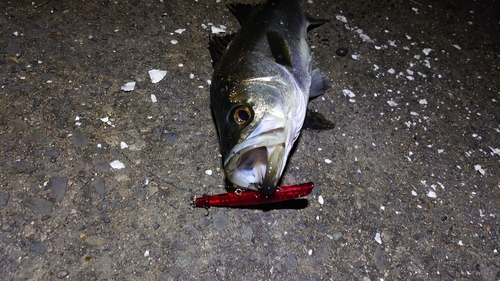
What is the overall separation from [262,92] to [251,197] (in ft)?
2.09

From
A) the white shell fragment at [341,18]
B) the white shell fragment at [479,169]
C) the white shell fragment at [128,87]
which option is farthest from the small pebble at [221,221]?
the white shell fragment at [341,18]

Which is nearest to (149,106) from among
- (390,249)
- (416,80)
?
(390,249)

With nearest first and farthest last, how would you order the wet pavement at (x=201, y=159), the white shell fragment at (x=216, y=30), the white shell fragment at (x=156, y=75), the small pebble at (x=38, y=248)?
the small pebble at (x=38, y=248) → the wet pavement at (x=201, y=159) → the white shell fragment at (x=156, y=75) → the white shell fragment at (x=216, y=30)

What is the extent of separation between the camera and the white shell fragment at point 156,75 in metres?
3.09

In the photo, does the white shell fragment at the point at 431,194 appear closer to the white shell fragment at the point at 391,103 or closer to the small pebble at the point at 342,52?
the white shell fragment at the point at 391,103

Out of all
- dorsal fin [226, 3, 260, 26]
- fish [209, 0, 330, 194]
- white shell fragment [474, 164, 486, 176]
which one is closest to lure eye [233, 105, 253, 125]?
fish [209, 0, 330, 194]

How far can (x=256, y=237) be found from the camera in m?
2.41

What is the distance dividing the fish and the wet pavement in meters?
0.39

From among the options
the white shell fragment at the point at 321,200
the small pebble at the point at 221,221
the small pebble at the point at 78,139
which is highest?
the small pebble at the point at 78,139

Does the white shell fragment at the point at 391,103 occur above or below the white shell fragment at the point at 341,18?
below

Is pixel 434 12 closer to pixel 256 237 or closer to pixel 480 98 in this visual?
pixel 480 98

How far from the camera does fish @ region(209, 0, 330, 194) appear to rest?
2086 mm

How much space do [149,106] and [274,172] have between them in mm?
1333

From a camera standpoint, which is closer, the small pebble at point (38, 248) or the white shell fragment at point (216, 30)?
the small pebble at point (38, 248)
